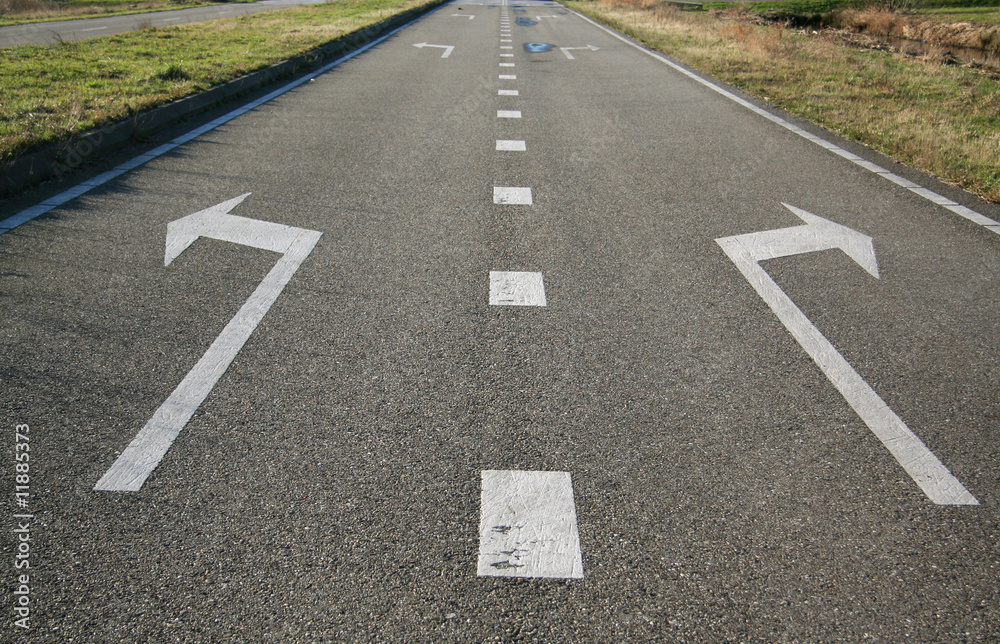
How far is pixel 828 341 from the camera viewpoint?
374 centimetres

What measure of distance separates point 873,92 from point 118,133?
35.4 ft

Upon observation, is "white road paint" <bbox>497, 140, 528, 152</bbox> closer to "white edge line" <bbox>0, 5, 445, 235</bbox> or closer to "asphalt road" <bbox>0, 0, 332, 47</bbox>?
"white edge line" <bbox>0, 5, 445, 235</bbox>

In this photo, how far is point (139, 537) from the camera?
2.33 m

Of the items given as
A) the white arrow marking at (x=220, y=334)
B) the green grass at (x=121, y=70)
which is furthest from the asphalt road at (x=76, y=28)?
the white arrow marking at (x=220, y=334)

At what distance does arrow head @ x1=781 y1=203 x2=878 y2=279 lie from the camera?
4711 mm

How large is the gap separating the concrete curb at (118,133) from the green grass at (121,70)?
0.13 m

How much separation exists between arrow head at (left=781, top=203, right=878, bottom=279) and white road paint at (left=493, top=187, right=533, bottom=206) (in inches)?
88.3

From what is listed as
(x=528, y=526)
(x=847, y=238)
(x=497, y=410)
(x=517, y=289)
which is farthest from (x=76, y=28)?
(x=528, y=526)

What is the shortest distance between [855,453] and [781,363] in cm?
74

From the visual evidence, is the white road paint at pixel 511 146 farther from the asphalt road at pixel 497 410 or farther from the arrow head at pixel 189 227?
the arrow head at pixel 189 227

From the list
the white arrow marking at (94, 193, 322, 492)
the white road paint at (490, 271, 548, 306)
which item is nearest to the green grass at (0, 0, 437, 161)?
the white arrow marking at (94, 193, 322, 492)

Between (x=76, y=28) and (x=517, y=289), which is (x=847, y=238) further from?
(x=76, y=28)

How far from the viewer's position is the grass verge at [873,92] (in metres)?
7.14

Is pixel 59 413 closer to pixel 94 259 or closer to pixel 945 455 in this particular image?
pixel 94 259
